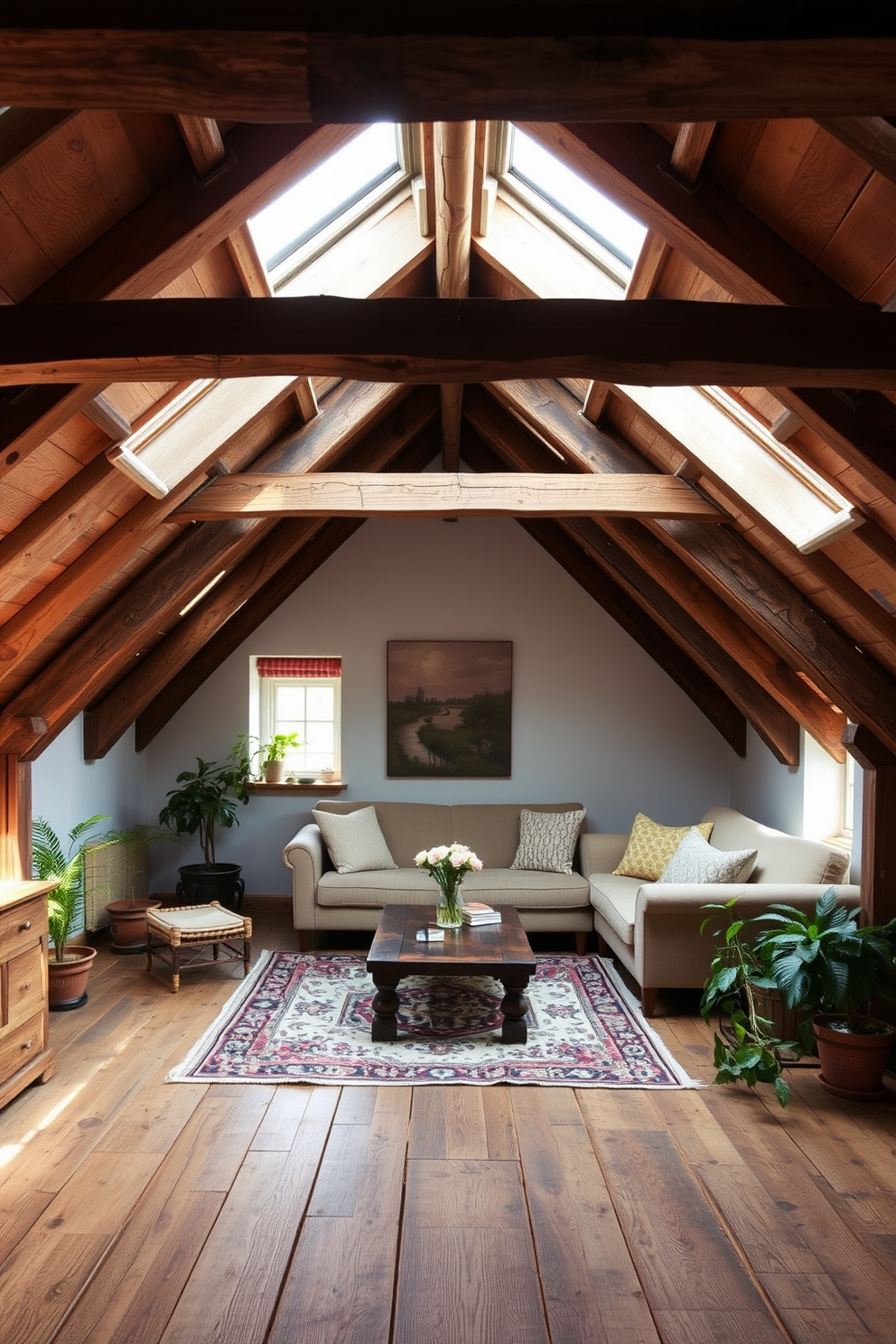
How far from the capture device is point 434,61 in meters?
1.51

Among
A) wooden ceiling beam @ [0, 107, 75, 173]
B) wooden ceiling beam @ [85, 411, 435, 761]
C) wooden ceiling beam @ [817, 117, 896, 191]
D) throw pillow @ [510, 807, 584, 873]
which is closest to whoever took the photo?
wooden ceiling beam @ [817, 117, 896, 191]

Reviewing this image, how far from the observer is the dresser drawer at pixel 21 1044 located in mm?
3744

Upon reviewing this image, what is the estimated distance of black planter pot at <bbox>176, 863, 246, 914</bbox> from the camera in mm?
6707

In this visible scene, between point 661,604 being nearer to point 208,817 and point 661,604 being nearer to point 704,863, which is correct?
point 704,863

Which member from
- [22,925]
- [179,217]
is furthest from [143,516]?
[22,925]

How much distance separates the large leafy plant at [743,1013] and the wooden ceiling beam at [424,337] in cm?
247

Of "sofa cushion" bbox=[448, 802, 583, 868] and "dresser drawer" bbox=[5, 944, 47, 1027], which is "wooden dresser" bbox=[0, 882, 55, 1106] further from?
"sofa cushion" bbox=[448, 802, 583, 868]

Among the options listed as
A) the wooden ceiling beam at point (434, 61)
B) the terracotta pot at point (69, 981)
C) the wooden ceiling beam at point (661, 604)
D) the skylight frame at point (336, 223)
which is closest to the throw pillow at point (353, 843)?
the terracotta pot at point (69, 981)

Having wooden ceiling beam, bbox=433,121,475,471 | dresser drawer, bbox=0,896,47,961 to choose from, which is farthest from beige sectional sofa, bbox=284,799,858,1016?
wooden ceiling beam, bbox=433,121,475,471

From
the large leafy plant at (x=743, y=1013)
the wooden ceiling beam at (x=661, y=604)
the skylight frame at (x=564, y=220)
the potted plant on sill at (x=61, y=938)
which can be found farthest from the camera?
the wooden ceiling beam at (x=661, y=604)

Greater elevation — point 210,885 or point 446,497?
point 446,497

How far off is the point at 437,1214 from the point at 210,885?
402cm

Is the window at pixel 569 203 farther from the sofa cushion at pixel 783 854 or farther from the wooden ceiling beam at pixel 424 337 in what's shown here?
the sofa cushion at pixel 783 854

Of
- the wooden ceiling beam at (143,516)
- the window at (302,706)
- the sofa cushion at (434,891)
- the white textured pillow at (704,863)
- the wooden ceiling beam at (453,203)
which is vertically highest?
the wooden ceiling beam at (453,203)
